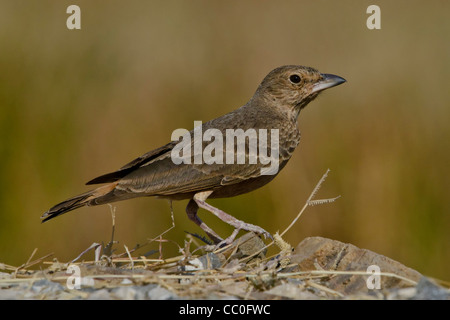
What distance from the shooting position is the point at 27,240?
705 centimetres

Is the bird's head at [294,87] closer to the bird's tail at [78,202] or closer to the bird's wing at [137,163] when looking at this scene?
the bird's wing at [137,163]

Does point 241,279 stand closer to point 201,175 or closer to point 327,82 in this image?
point 201,175

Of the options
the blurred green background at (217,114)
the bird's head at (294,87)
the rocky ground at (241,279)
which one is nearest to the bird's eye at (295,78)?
the bird's head at (294,87)

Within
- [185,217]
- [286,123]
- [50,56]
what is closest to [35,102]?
[50,56]

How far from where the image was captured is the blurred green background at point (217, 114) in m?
7.23

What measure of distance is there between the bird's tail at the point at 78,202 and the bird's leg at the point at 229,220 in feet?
2.25

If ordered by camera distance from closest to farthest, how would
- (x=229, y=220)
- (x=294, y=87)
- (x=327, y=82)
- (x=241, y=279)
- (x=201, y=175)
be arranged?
(x=241, y=279), (x=229, y=220), (x=201, y=175), (x=327, y=82), (x=294, y=87)

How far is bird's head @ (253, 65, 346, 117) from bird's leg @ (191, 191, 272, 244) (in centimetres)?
130

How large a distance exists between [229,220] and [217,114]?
2.33 metres

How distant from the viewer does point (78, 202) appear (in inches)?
219

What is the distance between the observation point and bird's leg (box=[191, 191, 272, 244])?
207 inches

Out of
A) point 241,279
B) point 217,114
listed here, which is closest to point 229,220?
point 241,279

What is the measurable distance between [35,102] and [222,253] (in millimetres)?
3411
